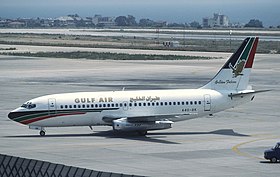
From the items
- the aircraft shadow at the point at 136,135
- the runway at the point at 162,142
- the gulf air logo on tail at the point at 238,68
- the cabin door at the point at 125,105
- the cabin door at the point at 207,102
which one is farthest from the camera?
the gulf air logo on tail at the point at 238,68

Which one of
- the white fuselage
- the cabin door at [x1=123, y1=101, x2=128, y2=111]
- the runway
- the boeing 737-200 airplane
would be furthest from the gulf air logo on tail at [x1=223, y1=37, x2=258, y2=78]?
the cabin door at [x1=123, y1=101, x2=128, y2=111]

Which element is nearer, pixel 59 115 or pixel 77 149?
pixel 77 149

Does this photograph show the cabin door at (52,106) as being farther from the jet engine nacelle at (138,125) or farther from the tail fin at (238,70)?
the tail fin at (238,70)

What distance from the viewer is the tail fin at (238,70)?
6034cm

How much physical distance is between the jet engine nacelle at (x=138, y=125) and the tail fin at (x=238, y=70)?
5.67 meters

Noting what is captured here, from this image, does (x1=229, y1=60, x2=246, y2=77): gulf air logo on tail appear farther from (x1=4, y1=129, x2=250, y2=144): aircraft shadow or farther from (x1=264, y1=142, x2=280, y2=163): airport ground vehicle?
(x1=264, y1=142, x2=280, y2=163): airport ground vehicle

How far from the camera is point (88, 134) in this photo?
58312mm

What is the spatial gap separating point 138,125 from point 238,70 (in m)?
9.28

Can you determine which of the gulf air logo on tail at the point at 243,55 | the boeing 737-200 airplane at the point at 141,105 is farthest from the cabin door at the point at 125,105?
the gulf air logo on tail at the point at 243,55

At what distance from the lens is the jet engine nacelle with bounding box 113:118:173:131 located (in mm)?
56500

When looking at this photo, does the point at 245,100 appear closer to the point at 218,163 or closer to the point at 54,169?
the point at 218,163

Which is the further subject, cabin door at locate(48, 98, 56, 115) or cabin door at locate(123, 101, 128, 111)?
cabin door at locate(123, 101, 128, 111)

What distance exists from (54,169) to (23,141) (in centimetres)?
2618

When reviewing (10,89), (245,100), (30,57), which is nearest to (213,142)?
(245,100)
